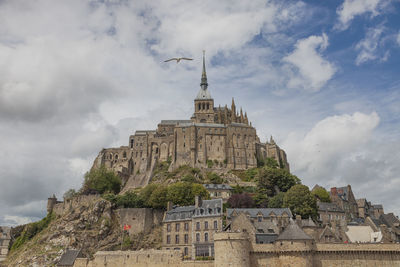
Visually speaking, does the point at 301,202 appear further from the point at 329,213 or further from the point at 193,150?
the point at 193,150

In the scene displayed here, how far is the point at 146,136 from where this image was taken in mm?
95000

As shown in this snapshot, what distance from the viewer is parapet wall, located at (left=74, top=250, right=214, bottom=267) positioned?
3816 cm

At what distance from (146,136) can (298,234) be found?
65.1 m

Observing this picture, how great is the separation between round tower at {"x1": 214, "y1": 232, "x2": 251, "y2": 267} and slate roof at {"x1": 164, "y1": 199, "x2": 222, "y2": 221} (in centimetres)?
872

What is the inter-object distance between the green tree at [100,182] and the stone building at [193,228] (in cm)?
2711

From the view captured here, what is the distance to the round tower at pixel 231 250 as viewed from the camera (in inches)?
1336

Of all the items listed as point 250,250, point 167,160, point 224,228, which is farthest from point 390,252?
point 167,160

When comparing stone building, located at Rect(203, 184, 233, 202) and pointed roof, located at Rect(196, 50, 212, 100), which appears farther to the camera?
pointed roof, located at Rect(196, 50, 212, 100)

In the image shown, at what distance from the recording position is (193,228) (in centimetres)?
4394

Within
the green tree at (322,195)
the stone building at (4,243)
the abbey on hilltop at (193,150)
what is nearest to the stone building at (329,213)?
the green tree at (322,195)

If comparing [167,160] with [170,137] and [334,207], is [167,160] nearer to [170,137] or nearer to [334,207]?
[170,137]

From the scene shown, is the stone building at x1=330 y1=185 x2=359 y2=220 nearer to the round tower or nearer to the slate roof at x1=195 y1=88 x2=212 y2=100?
the round tower

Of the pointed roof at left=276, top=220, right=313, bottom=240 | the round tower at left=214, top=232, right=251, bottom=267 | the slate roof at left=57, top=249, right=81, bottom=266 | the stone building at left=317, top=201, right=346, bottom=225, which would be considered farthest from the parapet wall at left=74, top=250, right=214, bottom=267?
the stone building at left=317, top=201, right=346, bottom=225

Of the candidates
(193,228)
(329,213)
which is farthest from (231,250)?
(329,213)
